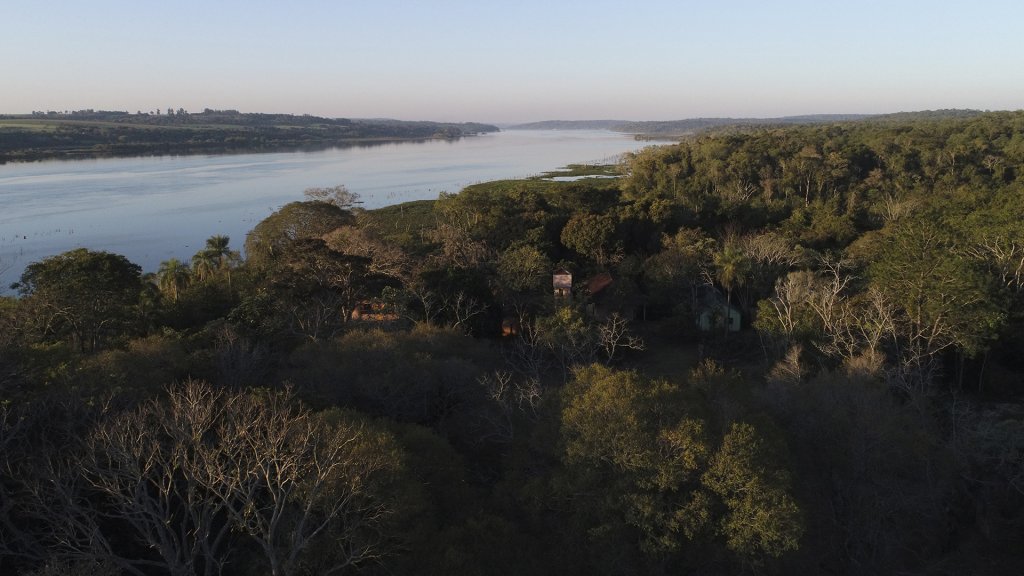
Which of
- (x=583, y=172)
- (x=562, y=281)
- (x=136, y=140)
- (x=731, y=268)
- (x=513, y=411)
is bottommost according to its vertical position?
(x=513, y=411)

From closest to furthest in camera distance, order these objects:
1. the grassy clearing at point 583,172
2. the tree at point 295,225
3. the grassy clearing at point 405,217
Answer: the tree at point 295,225, the grassy clearing at point 405,217, the grassy clearing at point 583,172

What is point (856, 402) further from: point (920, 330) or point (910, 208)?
point (910, 208)

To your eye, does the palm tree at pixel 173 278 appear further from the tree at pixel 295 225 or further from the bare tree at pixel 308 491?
the bare tree at pixel 308 491

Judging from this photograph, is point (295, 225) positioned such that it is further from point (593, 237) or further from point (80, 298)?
point (593, 237)

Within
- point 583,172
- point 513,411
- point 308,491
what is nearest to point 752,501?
point 513,411

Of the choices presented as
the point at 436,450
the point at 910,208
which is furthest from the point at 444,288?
the point at 910,208

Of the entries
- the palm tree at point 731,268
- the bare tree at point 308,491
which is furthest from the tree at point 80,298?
the palm tree at point 731,268

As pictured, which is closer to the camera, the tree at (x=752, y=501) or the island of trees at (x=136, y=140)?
the tree at (x=752, y=501)
